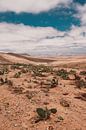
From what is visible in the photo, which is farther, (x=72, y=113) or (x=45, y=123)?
(x=72, y=113)

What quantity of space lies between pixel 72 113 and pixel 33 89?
7.30 meters

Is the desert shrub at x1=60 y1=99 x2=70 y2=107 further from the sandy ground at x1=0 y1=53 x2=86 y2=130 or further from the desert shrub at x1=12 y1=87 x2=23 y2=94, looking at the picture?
the desert shrub at x1=12 y1=87 x2=23 y2=94

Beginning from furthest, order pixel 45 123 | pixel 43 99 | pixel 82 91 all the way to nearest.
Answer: pixel 82 91 < pixel 43 99 < pixel 45 123

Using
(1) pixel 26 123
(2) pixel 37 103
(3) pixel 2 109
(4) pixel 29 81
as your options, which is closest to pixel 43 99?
(2) pixel 37 103

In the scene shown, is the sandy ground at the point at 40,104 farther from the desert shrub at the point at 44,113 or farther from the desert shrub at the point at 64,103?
the desert shrub at the point at 44,113

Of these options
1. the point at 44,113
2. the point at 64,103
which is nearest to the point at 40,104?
the point at 64,103

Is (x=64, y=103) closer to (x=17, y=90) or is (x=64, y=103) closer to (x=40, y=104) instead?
(x=40, y=104)

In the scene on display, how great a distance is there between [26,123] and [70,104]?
4.23 metres

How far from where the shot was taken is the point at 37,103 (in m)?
20.5

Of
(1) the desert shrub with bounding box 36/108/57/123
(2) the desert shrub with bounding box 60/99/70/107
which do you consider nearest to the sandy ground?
(2) the desert shrub with bounding box 60/99/70/107

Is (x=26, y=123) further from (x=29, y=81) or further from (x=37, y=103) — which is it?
(x=29, y=81)

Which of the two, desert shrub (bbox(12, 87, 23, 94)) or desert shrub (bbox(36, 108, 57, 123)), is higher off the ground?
desert shrub (bbox(12, 87, 23, 94))

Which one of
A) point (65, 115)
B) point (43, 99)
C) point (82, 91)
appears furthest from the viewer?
point (82, 91)

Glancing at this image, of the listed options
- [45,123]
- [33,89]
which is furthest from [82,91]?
[45,123]
